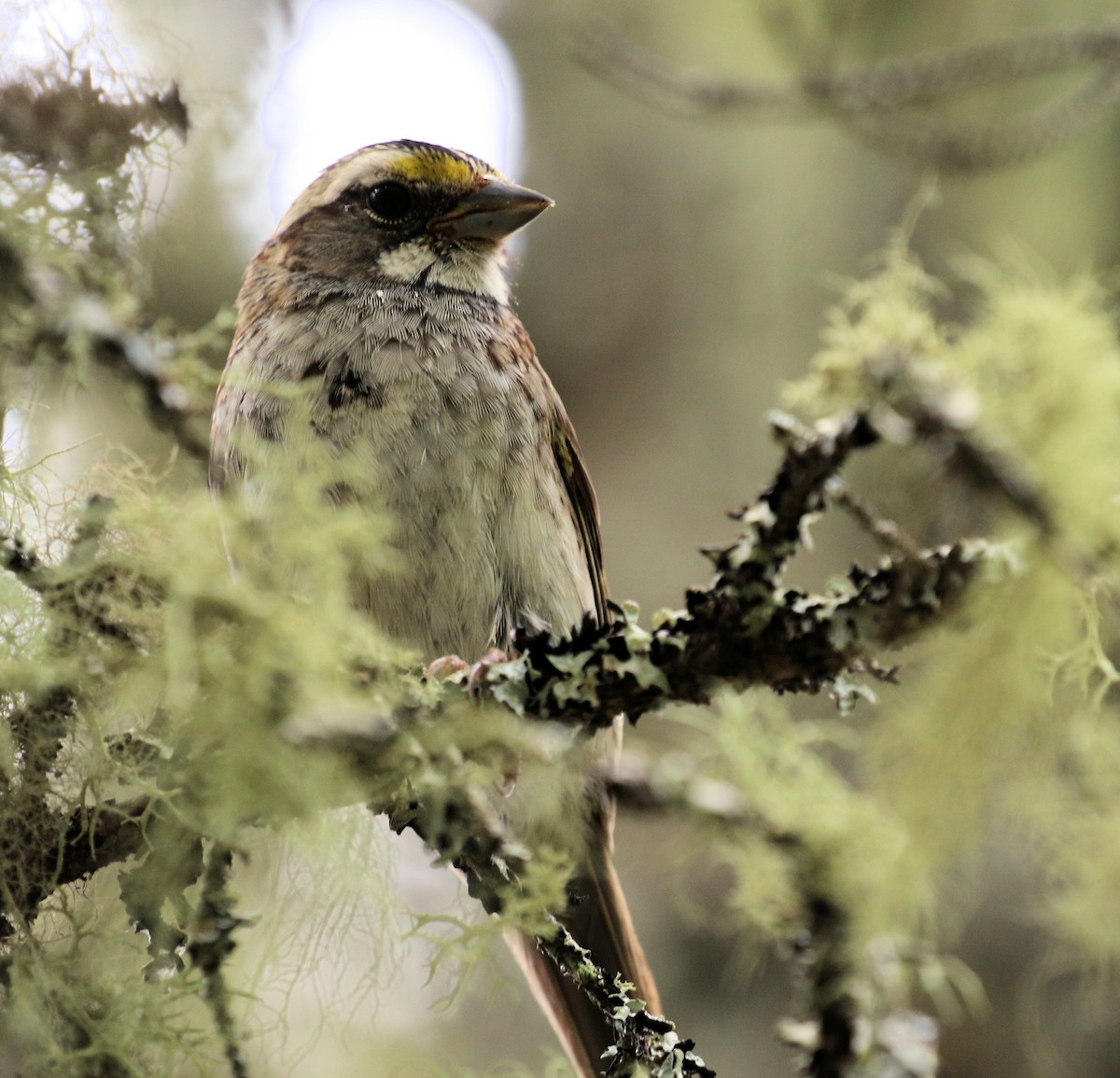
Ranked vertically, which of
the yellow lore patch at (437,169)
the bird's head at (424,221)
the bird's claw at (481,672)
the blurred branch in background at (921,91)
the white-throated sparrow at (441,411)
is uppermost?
the blurred branch in background at (921,91)

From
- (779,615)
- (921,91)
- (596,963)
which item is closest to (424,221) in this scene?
(921,91)

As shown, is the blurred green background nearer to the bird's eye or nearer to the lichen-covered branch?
the bird's eye

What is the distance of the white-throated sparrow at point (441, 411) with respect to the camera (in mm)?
2510

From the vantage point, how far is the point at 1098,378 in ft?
3.76

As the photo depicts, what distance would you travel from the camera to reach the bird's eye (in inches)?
121

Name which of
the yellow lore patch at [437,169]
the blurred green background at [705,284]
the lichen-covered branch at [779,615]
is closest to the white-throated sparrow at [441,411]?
the yellow lore patch at [437,169]

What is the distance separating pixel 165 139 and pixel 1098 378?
1.45 metres

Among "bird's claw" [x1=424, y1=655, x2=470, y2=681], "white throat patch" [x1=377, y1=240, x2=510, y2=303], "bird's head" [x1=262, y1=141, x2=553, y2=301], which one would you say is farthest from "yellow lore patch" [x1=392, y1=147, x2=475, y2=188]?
"bird's claw" [x1=424, y1=655, x2=470, y2=681]

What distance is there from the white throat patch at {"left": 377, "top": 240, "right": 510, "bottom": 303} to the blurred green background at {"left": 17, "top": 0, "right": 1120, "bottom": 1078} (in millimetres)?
625

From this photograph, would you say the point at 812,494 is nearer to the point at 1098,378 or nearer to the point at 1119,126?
the point at 1098,378

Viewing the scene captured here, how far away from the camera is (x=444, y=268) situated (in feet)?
9.80

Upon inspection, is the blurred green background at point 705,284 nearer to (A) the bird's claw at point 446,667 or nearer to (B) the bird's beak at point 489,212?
(B) the bird's beak at point 489,212

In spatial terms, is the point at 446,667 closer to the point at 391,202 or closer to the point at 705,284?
the point at 391,202

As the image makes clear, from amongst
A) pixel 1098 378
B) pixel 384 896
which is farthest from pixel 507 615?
pixel 1098 378
